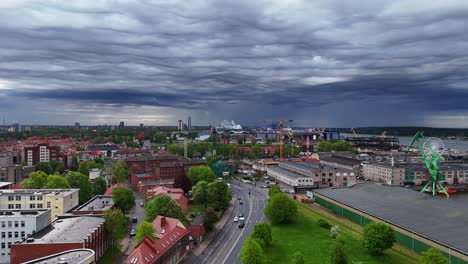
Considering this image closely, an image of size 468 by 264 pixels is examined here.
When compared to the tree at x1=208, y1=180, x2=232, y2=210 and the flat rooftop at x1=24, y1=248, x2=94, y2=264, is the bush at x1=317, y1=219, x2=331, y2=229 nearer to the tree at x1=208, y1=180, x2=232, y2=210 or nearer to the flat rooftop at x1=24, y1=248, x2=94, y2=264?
the tree at x1=208, y1=180, x2=232, y2=210

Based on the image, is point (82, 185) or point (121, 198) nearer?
point (121, 198)

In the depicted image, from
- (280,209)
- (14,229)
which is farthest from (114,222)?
(280,209)

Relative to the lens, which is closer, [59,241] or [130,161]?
[59,241]

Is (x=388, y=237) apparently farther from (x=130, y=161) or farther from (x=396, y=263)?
(x=130, y=161)

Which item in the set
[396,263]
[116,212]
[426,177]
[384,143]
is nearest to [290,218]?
[396,263]

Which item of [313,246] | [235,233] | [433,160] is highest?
[433,160]

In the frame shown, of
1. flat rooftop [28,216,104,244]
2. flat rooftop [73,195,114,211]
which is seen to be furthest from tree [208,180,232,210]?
flat rooftop [28,216,104,244]

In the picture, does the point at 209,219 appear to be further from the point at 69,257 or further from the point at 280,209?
the point at 69,257
